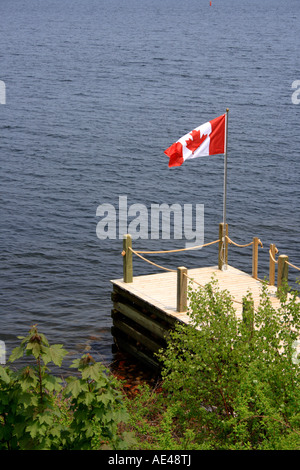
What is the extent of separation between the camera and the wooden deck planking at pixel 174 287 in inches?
712

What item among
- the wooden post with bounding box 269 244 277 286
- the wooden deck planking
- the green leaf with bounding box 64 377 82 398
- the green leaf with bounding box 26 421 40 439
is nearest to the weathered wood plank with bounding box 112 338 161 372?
the wooden deck planking

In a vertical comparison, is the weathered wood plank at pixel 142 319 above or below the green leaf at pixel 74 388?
below

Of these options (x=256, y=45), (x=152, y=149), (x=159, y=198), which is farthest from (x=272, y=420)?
(x=256, y=45)

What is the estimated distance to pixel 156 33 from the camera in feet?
359

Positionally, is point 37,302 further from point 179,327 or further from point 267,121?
point 267,121

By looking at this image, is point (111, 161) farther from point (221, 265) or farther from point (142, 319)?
point (142, 319)

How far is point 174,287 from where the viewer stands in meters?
19.4

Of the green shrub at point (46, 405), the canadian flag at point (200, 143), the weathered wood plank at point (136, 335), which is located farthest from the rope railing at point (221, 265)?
the green shrub at point (46, 405)

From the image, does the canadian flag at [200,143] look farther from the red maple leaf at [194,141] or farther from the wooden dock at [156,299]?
the wooden dock at [156,299]

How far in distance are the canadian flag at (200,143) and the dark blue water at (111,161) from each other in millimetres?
6060

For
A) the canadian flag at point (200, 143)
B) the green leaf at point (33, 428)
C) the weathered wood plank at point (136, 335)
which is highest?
the canadian flag at point (200, 143)

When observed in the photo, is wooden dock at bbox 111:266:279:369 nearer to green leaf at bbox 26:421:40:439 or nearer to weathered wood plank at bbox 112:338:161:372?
weathered wood plank at bbox 112:338:161:372

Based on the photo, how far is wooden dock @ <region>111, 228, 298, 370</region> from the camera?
17.6m
